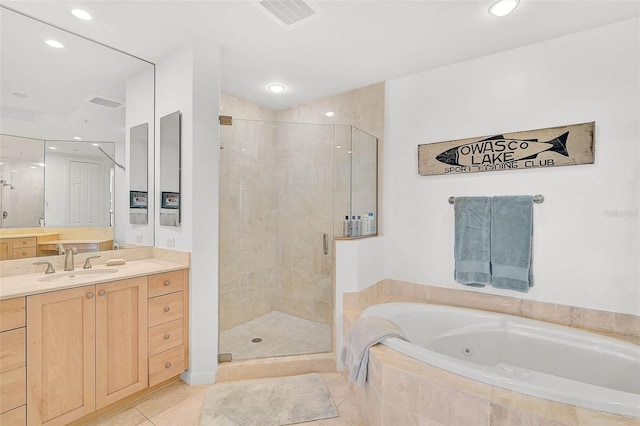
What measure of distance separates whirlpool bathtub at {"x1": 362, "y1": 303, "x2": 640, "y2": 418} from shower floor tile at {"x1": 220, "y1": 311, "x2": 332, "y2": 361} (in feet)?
2.39

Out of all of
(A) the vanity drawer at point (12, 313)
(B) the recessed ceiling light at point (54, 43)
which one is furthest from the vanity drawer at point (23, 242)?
(B) the recessed ceiling light at point (54, 43)

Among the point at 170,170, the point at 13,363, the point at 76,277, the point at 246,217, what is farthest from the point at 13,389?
the point at 246,217

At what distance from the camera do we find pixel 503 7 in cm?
175

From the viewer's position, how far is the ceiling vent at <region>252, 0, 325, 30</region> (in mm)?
1743

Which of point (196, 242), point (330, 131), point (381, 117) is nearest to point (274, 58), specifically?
point (330, 131)

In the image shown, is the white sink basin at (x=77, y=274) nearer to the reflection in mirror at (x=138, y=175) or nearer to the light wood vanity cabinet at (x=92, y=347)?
the light wood vanity cabinet at (x=92, y=347)

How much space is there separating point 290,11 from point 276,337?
103 inches

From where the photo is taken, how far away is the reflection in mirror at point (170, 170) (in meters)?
2.22

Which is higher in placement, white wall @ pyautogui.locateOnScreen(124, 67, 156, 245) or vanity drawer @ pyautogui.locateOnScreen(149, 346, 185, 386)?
white wall @ pyautogui.locateOnScreen(124, 67, 156, 245)

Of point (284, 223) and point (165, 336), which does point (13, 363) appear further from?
point (284, 223)

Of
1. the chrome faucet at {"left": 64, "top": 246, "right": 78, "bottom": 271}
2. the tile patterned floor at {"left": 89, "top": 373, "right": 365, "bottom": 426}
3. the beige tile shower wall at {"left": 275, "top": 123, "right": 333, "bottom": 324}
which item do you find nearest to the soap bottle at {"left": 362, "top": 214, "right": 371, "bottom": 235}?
the beige tile shower wall at {"left": 275, "top": 123, "right": 333, "bottom": 324}

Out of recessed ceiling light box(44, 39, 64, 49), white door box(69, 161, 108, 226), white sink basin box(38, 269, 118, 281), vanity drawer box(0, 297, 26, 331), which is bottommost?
vanity drawer box(0, 297, 26, 331)

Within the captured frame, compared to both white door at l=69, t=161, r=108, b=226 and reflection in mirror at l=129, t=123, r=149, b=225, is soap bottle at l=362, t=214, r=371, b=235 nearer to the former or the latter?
reflection in mirror at l=129, t=123, r=149, b=225

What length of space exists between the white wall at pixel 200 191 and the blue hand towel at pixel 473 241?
197 centimetres
